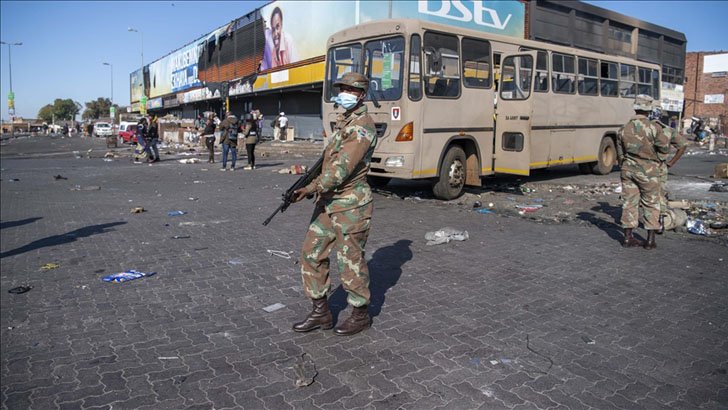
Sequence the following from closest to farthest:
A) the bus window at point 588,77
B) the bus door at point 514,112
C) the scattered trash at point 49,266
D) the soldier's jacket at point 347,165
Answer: the soldier's jacket at point 347,165 < the scattered trash at point 49,266 < the bus door at point 514,112 < the bus window at point 588,77

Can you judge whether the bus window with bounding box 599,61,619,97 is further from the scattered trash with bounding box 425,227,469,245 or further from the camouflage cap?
the scattered trash with bounding box 425,227,469,245

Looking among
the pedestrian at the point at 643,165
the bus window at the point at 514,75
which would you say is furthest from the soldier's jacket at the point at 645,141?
the bus window at the point at 514,75

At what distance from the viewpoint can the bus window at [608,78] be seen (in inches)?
543

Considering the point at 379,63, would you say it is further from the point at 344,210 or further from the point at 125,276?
the point at 344,210

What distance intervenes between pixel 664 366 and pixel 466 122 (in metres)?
7.53

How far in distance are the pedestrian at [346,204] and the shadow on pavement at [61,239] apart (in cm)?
522

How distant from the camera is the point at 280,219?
29.6ft

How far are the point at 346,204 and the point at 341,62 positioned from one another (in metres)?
7.46

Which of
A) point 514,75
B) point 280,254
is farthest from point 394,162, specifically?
point 280,254

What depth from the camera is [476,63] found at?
422 inches

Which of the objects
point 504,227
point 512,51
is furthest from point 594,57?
point 504,227

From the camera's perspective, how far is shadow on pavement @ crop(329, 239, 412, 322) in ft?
15.8

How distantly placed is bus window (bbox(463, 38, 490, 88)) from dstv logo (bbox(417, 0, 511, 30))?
16.8 metres

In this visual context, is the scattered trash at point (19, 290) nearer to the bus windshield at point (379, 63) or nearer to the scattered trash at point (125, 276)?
the scattered trash at point (125, 276)
